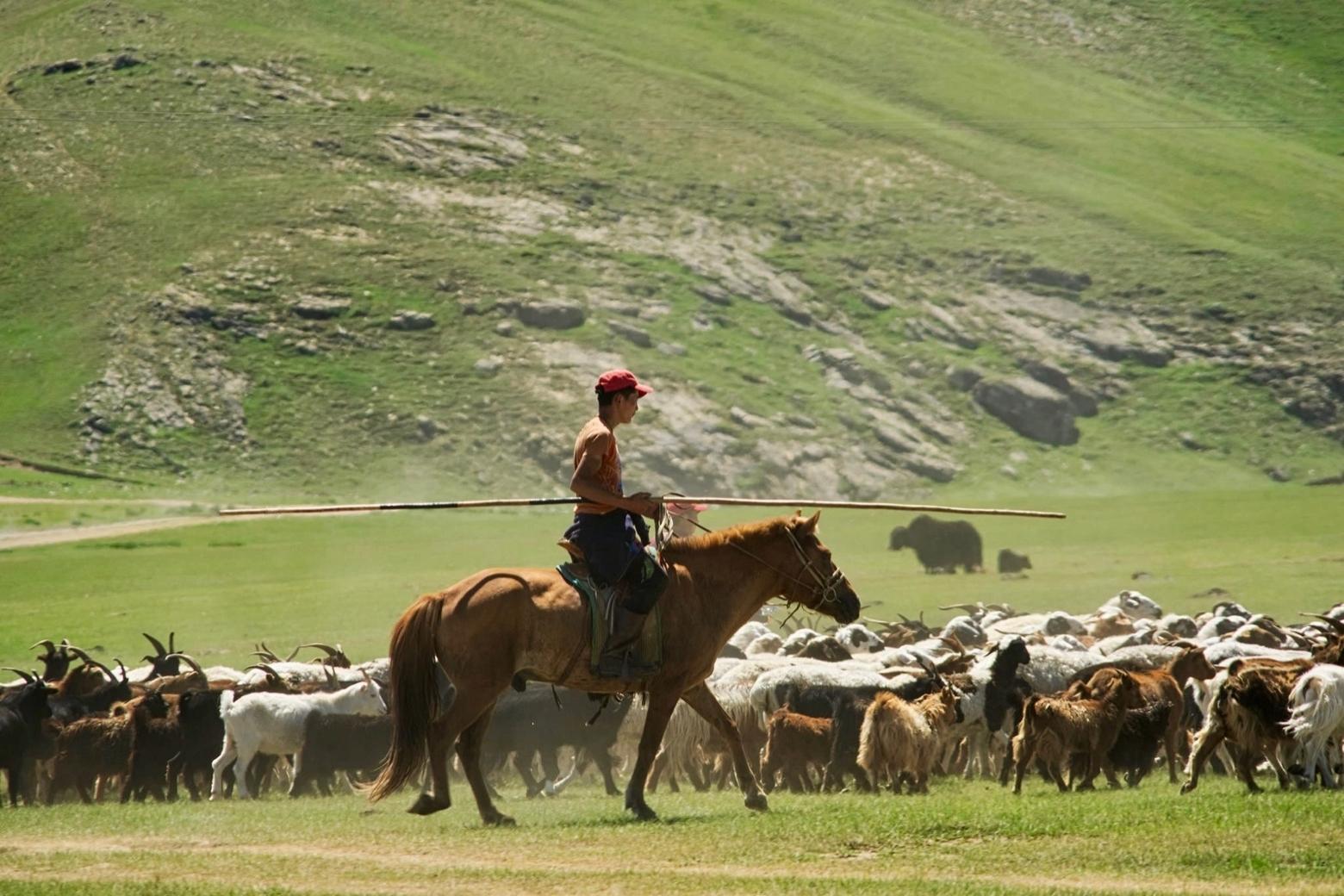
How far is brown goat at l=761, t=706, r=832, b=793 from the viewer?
16.4 meters

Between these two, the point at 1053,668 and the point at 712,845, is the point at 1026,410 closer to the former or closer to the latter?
the point at 1053,668

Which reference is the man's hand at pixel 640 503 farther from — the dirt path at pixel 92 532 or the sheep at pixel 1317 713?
the dirt path at pixel 92 532

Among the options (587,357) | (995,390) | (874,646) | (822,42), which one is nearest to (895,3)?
(822,42)

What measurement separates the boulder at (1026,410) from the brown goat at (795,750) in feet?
235

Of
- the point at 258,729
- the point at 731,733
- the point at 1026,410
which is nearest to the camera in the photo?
the point at 731,733

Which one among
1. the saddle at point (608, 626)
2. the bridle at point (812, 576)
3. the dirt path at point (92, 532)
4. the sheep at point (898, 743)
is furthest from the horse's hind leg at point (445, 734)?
the dirt path at point (92, 532)

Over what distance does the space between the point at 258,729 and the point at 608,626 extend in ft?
18.7

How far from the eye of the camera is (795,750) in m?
16.4

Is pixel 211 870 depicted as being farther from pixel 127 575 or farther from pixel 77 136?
pixel 77 136

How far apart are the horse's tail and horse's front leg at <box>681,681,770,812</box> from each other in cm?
190

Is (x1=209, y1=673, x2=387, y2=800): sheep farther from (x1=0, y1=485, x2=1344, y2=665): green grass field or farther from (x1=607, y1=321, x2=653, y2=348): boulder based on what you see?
(x1=607, y1=321, x2=653, y2=348): boulder

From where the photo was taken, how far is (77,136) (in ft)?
305

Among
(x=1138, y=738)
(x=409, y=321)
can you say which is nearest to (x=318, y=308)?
(x=409, y=321)

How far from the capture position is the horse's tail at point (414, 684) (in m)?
13.0
